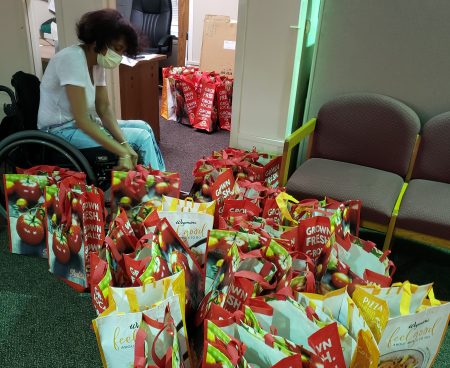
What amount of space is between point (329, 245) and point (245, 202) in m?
0.40

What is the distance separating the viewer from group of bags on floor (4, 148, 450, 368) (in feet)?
3.21

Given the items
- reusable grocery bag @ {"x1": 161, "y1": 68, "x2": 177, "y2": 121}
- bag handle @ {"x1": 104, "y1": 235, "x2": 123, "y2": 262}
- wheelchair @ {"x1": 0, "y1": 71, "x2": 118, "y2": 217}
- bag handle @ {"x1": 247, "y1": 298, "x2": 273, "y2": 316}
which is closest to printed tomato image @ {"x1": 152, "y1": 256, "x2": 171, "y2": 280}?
bag handle @ {"x1": 104, "y1": 235, "x2": 123, "y2": 262}

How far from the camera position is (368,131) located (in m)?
2.18

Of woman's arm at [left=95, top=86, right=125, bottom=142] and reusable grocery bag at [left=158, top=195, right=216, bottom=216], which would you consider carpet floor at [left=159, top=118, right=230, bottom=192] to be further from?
reusable grocery bag at [left=158, top=195, right=216, bottom=216]

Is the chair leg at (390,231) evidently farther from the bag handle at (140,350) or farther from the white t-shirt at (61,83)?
the white t-shirt at (61,83)

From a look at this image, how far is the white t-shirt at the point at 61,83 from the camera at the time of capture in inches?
74.0

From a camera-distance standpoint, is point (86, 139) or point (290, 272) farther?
point (86, 139)

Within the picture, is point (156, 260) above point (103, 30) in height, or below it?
below

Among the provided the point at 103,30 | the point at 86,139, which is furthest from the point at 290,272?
the point at 103,30

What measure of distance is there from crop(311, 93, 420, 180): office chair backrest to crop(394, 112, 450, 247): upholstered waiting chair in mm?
70

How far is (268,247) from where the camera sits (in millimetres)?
1267

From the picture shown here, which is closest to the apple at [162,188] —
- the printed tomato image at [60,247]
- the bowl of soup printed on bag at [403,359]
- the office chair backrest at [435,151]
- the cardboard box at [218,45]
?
the printed tomato image at [60,247]

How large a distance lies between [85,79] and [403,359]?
1.70 metres

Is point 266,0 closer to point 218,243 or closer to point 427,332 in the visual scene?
point 218,243
